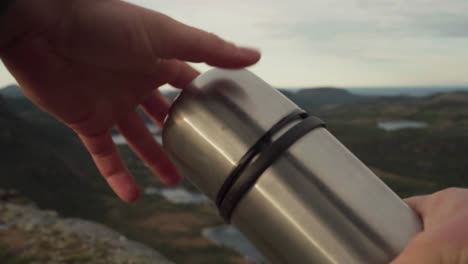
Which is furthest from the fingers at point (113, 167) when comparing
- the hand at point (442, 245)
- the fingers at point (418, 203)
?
the hand at point (442, 245)

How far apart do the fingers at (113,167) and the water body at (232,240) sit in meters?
3.66

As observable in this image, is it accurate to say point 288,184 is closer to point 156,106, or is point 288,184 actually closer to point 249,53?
point 249,53

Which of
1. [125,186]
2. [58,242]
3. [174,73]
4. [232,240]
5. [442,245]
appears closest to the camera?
[442,245]

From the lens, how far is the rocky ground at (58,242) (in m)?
4.68

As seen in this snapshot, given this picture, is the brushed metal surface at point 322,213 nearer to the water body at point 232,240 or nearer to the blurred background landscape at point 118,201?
the blurred background landscape at point 118,201

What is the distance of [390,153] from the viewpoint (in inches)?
465

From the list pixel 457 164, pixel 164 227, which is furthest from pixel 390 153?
pixel 164 227

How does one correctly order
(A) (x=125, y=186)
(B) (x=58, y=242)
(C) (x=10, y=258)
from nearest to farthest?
(A) (x=125, y=186) < (C) (x=10, y=258) < (B) (x=58, y=242)

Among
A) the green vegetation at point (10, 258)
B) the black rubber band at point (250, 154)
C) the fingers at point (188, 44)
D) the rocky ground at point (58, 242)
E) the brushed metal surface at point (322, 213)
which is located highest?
the fingers at point (188, 44)

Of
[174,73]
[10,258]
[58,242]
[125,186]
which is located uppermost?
[174,73]

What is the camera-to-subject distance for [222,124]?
1.09 m

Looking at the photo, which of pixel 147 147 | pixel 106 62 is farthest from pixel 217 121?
pixel 147 147

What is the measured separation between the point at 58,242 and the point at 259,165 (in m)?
4.55

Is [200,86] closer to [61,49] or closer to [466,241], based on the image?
[61,49]
